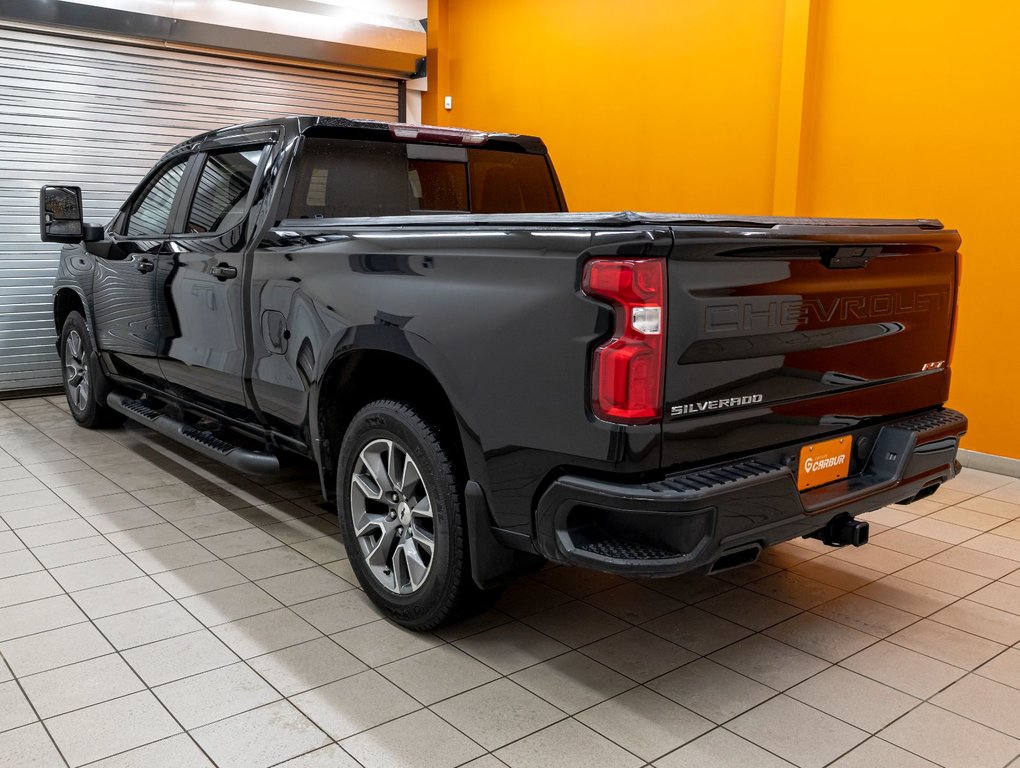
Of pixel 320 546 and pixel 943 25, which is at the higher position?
pixel 943 25

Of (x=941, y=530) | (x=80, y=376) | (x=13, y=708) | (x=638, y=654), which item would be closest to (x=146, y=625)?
(x=13, y=708)

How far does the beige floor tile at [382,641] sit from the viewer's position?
109 inches

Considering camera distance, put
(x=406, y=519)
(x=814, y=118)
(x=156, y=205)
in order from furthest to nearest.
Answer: (x=814, y=118) → (x=156, y=205) → (x=406, y=519)

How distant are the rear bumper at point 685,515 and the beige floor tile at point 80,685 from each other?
1.32 metres

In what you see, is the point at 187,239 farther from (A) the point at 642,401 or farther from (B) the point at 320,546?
(A) the point at 642,401

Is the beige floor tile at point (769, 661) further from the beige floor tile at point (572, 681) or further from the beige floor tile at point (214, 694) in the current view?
Result: the beige floor tile at point (214, 694)

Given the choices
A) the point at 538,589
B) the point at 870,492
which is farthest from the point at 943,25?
the point at 538,589

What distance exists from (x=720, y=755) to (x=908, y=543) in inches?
82.7

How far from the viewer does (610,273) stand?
2.10 m

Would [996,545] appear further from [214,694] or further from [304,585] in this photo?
[214,694]

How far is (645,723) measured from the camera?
2.40m

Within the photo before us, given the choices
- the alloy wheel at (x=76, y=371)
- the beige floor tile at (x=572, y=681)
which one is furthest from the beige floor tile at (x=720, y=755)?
the alloy wheel at (x=76, y=371)

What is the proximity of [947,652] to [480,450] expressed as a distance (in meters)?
1.71

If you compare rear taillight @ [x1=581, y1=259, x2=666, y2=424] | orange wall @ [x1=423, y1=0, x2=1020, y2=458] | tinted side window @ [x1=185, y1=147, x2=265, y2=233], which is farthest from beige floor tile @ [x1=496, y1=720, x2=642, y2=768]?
orange wall @ [x1=423, y1=0, x2=1020, y2=458]
